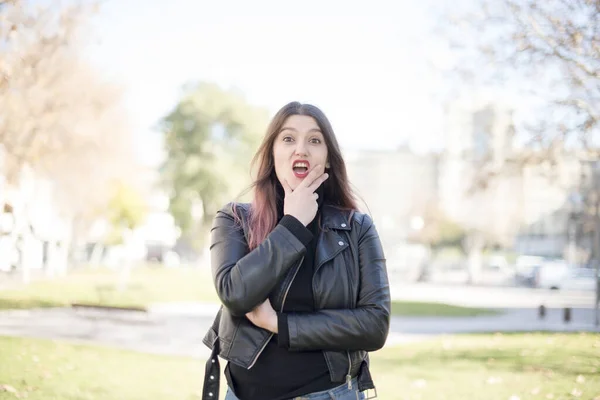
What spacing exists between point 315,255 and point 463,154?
1602cm

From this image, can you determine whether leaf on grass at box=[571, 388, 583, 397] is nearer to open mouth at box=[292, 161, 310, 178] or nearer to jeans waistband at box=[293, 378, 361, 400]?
jeans waistband at box=[293, 378, 361, 400]

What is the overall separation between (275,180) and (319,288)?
53 cm

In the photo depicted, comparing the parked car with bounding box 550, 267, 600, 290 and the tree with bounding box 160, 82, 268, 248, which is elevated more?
the tree with bounding box 160, 82, 268, 248

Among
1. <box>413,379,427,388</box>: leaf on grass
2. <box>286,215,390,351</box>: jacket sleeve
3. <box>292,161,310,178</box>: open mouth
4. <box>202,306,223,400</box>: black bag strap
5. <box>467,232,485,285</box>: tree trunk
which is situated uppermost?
<box>292,161,310,178</box>: open mouth

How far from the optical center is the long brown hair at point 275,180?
278 centimetres

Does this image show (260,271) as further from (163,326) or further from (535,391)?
(163,326)

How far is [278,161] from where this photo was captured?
287 cm

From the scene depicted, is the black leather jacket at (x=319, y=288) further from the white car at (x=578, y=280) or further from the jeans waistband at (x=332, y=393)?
the white car at (x=578, y=280)

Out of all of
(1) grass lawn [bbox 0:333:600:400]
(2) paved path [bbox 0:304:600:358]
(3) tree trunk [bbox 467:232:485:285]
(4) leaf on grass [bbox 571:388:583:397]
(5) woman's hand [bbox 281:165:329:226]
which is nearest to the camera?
(5) woman's hand [bbox 281:165:329:226]

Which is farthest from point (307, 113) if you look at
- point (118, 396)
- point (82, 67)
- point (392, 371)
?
point (82, 67)

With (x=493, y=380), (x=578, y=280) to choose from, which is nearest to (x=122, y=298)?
(x=493, y=380)

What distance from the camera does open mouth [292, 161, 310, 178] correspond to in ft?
9.26

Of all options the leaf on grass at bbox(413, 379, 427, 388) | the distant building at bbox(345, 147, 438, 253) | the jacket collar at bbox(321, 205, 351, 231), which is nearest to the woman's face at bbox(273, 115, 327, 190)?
the jacket collar at bbox(321, 205, 351, 231)

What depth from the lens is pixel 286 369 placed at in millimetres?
2541
